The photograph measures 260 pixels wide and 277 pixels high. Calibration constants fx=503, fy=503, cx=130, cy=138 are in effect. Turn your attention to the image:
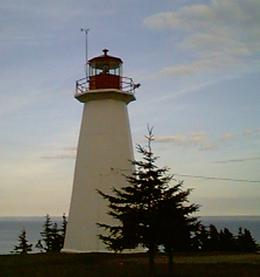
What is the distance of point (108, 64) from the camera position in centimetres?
2712

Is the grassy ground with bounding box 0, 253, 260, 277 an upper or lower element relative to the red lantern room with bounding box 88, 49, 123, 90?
lower

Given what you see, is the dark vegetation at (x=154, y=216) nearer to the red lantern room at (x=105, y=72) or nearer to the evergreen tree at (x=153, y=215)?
the evergreen tree at (x=153, y=215)

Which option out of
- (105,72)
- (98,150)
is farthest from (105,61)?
(98,150)

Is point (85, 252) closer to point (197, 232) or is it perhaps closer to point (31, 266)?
point (31, 266)

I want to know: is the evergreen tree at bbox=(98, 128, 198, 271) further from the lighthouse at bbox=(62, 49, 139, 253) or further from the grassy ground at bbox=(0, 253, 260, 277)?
the lighthouse at bbox=(62, 49, 139, 253)

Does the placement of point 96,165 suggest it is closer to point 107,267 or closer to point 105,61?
point 105,61

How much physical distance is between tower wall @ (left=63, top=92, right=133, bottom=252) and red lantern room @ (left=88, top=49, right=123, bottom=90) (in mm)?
625

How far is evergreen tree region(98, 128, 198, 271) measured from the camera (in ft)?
57.1

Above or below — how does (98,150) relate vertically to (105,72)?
below

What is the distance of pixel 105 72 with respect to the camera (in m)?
26.9

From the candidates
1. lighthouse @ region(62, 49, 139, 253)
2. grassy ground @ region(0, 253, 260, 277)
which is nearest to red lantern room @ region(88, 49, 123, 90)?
lighthouse @ region(62, 49, 139, 253)

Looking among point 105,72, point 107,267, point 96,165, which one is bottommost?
point 107,267

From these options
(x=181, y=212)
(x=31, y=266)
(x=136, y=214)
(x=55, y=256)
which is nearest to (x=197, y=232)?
(x=181, y=212)

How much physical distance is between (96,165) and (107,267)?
734cm
